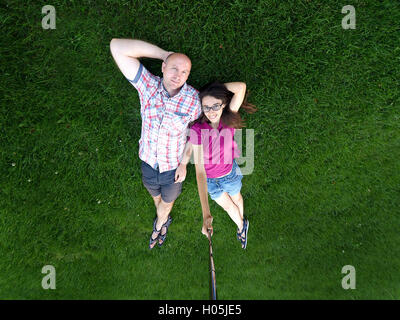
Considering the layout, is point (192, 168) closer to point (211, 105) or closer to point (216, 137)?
point (216, 137)

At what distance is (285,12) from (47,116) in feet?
9.25

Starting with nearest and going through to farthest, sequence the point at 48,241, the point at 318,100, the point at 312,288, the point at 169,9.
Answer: the point at 169,9 → the point at 318,100 → the point at 48,241 → the point at 312,288

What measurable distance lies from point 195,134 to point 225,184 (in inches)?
24.0

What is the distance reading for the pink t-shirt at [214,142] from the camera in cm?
219

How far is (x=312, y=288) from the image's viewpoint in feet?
10.0

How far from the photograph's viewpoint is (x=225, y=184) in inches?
94.9

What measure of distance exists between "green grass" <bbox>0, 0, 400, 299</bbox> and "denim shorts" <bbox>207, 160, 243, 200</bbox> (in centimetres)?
44

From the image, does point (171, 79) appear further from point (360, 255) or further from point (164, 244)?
point (360, 255)

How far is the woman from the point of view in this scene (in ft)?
6.82

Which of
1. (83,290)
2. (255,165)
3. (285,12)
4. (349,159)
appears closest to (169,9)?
(285,12)
